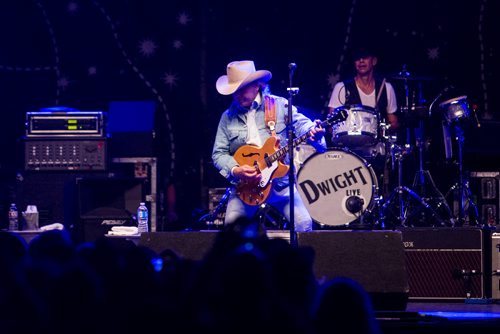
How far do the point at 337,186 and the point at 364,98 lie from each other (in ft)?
5.26

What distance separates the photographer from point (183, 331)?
2785 millimetres

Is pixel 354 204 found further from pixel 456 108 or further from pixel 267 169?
pixel 267 169

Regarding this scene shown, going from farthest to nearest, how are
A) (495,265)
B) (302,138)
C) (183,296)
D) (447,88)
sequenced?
(447,88)
(495,265)
(302,138)
(183,296)

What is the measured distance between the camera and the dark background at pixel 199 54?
12.2m

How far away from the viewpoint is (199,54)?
492 inches

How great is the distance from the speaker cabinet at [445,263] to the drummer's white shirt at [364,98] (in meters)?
3.38

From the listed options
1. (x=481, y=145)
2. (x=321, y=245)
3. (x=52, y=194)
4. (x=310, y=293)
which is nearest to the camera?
(x=310, y=293)

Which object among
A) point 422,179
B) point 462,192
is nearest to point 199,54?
point 422,179

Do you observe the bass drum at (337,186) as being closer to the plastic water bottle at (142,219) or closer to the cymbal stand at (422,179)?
the cymbal stand at (422,179)

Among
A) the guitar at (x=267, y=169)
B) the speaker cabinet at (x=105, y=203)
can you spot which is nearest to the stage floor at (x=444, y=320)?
the guitar at (x=267, y=169)

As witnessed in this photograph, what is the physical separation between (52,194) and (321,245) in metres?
4.47

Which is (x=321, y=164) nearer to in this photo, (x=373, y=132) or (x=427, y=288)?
(x=373, y=132)

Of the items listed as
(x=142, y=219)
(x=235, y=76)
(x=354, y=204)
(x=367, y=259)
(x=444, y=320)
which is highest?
(x=235, y=76)

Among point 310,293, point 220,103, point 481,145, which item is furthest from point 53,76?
point 310,293
